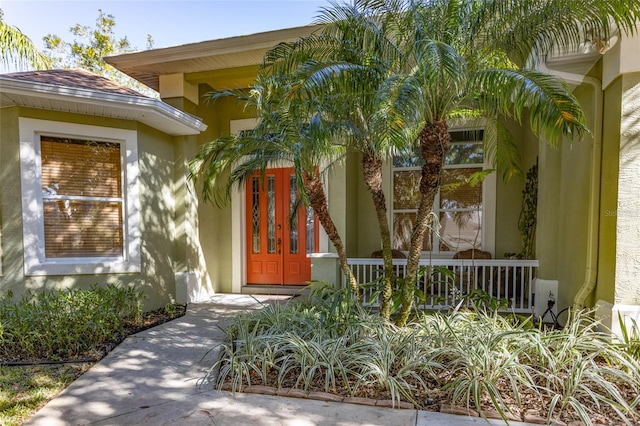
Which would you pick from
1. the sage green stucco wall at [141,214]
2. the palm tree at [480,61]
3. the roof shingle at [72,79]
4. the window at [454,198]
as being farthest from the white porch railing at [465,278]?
the roof shingle at [72,79]

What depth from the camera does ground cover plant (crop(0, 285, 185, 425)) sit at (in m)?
2.99

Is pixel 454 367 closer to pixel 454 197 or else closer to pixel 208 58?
pixel 454 197

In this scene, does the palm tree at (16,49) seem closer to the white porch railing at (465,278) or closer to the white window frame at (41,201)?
the white window frame at (41,201)

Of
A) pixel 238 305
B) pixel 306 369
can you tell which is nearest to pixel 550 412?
pixel 306 369

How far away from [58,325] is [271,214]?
3861mm

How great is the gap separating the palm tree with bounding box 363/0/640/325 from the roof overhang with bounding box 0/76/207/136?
133 inches

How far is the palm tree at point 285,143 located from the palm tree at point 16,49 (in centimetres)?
299

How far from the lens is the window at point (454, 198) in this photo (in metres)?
6.28

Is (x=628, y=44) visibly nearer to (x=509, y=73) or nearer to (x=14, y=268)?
(x=509, y=73)

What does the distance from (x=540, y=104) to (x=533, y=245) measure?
11.6 feet

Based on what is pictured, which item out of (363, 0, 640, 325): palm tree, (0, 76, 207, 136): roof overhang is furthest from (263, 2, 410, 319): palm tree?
(0, 76, 207, 136): roof overhang

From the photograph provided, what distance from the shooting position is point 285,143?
3611 millimetres

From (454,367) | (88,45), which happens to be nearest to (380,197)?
(454,367)

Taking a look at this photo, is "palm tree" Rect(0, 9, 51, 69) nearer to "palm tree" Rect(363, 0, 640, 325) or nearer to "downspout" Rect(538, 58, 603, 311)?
"palm tree" Rect(363, 0, 640, 325)
